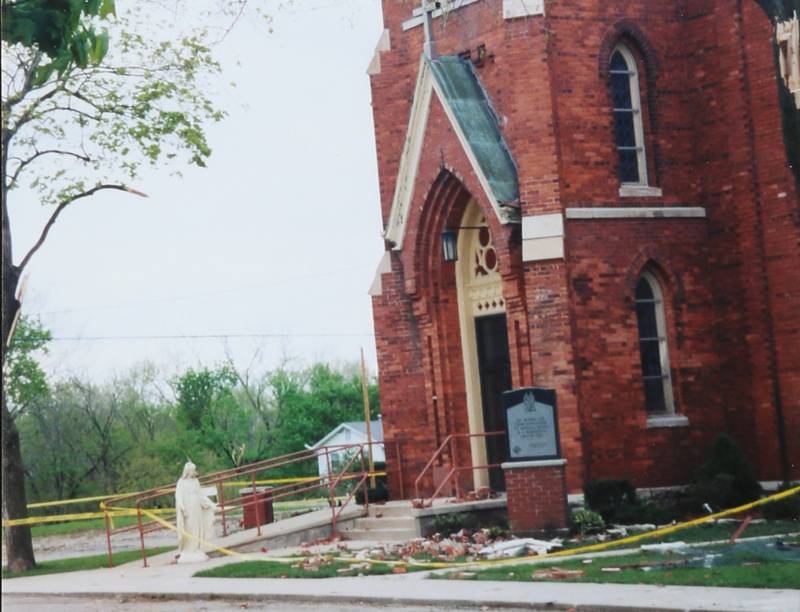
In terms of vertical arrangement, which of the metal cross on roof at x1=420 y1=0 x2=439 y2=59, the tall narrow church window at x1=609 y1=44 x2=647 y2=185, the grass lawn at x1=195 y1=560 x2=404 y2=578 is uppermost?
the metal cross on roof at x1=420 y1=0 x2=439 y2=59

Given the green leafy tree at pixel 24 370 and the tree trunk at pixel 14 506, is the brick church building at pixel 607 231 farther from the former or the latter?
the green leafy tree at pixel 24 370

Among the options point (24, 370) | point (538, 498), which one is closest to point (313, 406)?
point (24, 370)

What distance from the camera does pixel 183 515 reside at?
23812 millimetres

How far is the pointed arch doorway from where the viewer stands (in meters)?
25.4

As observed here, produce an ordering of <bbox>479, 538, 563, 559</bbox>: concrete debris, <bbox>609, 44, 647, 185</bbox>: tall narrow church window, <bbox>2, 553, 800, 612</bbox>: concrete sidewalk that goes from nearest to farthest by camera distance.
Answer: <bbox>2, 553, 800, 612</bbox>: concrete sidewalk, <bbox>479, 538, 563, 559</bbox>: concrete debris, <bbox>609, 44, 647, 185</bbox>: tall narrow church window

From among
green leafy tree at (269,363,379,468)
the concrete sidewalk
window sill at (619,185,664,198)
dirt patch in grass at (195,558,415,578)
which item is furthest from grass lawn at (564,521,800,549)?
green leafy tree at (269,363,379,468)

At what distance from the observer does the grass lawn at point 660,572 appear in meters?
14.2

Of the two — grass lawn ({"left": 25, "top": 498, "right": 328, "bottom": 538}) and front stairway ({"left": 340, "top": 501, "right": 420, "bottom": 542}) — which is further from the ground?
front stairway ({"left": 340, "top": 501, "right": 420, "bottom": 542})

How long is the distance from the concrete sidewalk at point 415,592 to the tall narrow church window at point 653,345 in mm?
7575

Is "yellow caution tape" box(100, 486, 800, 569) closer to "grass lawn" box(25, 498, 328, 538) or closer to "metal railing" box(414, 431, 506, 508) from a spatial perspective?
"metal railing" box(414, 431, 506, 508)

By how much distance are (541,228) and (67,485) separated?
137 ft

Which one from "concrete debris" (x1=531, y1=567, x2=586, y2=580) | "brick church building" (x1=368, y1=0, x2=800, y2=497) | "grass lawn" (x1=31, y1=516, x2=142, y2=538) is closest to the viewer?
"concrete debris" (x1=531, y1=567, x2=586, y2=580)

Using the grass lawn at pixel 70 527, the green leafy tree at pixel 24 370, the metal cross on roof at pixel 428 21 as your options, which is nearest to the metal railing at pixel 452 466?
the metal cross on roof at pixel 428 21

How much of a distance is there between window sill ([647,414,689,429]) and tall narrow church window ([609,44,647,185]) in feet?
12.8
